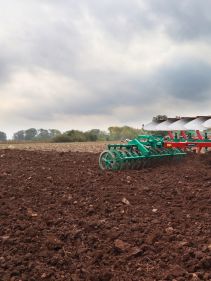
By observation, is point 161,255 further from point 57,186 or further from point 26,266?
point 57,186

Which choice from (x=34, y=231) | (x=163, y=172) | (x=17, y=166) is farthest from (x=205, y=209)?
(x=17, y=166)

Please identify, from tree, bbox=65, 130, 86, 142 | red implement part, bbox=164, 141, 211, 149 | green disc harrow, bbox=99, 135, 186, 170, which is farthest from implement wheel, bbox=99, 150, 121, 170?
tree, bbox=65, 130, 86, 142

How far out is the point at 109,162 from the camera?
1091 cm

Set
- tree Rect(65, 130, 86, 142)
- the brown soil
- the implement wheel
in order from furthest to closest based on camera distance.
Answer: tree Rect(65, 130, 86, 142) < the implement wheel < the brown soil

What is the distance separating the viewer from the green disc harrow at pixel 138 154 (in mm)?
10867

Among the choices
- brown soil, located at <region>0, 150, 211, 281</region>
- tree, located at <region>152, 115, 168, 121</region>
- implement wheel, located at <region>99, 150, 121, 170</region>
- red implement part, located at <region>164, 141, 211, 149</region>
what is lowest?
brown soil, located at <region>0, 150, 211, 281</region>

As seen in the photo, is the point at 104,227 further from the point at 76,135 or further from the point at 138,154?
the point at 76,135

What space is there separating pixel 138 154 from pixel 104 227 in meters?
5.48

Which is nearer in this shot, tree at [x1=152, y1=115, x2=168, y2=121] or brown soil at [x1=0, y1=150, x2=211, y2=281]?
brown soil at [x1=0, y1=150, x2=211, y2=281]

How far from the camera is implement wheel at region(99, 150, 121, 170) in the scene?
10.8m

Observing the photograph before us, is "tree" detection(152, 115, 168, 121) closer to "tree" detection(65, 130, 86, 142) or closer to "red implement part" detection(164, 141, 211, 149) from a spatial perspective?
"red implement part" detection(164, 141, 211, 149)

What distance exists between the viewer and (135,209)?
6867 mm

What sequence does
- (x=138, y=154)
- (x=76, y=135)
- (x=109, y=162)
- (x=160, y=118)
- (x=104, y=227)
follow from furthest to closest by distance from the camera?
1. (x=76, y=135)
2. (x=160, y=118)
3. (x=138, y=154)
4. (x=109, y=162)
5. (x=104, y=227)

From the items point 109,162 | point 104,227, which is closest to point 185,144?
point 109,162
